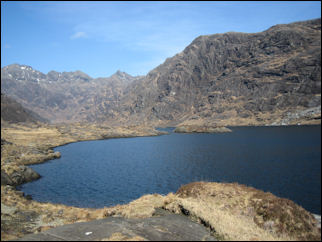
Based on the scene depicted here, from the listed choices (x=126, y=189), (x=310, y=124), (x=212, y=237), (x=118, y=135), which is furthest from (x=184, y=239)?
(x=310, y=124)

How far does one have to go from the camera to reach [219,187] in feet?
80.2

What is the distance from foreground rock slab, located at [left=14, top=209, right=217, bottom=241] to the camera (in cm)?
1435

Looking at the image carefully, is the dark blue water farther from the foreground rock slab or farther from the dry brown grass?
the foreground rock slab

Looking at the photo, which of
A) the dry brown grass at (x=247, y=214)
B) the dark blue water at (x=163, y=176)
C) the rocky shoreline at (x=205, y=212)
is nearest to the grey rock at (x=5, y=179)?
the dark blue water at (x=163, y=176)

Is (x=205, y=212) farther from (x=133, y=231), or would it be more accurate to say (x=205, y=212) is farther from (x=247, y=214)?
(x=133, y=231)

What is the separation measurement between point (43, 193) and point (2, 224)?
88.1 feet

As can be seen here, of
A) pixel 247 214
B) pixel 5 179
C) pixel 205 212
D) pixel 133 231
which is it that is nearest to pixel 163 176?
pixel 5 179

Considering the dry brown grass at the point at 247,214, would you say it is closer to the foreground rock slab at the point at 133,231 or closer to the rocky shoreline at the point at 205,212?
the rocky shoreline at the point at 205,212

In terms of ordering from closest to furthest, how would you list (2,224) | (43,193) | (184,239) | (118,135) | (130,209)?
(184,239)
(130,209)
(2,224)
(43,193)
(118,135)

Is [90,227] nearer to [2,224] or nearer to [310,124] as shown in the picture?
[2,224]

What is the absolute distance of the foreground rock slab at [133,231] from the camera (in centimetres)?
1435

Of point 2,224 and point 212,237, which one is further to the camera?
point 2,224

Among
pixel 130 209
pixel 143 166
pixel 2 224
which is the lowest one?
pixel 143 166

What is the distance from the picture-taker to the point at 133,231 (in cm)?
1541
